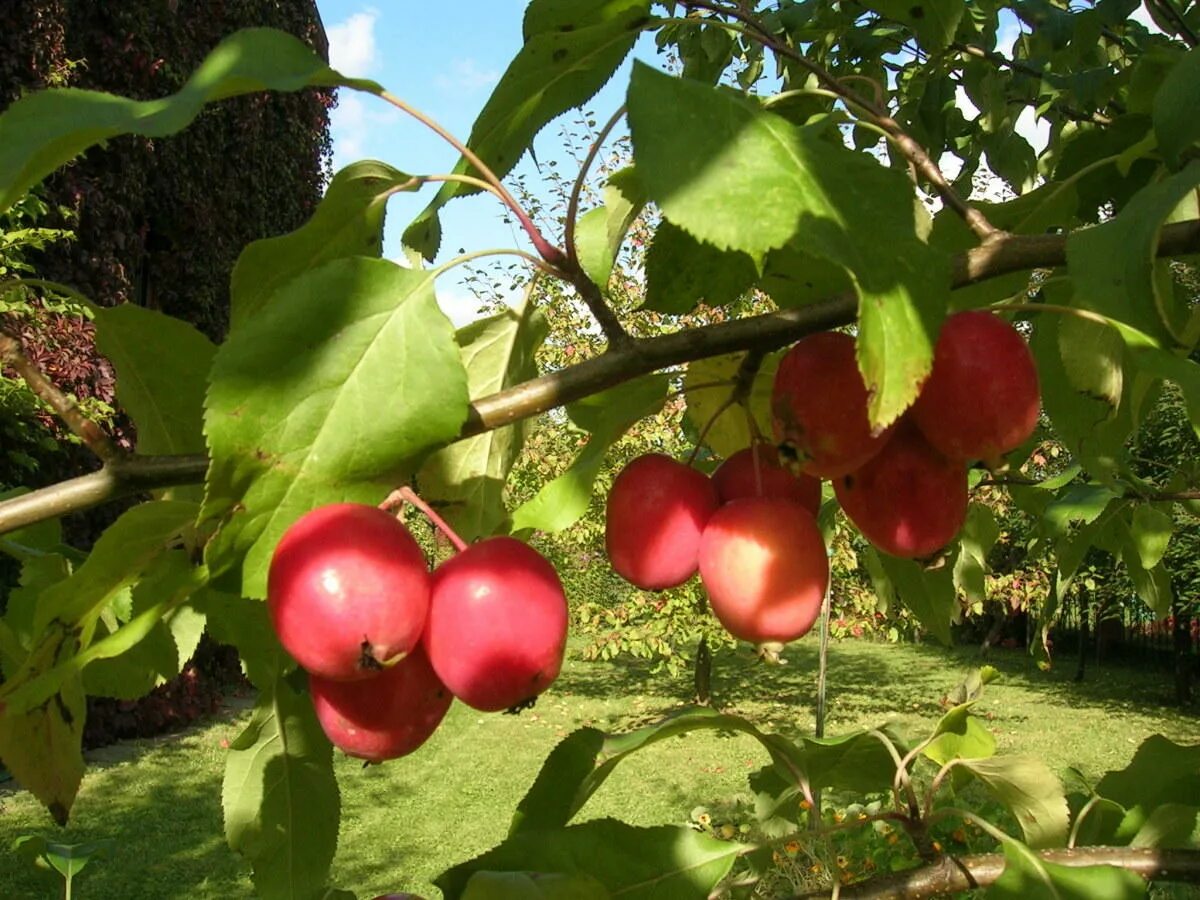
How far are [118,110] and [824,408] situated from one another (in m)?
0.49

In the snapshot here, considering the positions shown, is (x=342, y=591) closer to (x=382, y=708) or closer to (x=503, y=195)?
(x=382, y=708)

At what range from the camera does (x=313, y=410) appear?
666 millimetres

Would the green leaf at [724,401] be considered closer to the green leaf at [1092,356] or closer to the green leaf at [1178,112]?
the green leaf at [1092,356]

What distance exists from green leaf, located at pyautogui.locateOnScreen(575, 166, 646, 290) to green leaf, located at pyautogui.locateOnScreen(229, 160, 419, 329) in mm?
203

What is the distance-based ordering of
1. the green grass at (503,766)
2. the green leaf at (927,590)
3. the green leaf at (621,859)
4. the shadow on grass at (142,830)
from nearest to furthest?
the green leaf at (621,859) → the green leaf at (927,590) → the shadow on grass at (142,830) → the green grass at (503,766)

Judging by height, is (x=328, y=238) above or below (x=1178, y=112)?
below

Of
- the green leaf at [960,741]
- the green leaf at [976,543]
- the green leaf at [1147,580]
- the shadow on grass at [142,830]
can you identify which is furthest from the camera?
the shadow on grass at [142,830]

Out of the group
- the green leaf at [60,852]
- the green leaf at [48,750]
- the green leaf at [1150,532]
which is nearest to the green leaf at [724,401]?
the green leaf at [48,750]

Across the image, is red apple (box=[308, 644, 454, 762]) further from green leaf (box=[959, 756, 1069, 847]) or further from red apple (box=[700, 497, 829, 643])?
green leaf (box=[959, 756, 1069, 847])

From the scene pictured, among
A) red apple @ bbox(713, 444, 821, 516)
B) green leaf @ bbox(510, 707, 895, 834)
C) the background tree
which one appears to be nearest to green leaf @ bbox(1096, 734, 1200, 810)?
the background tree

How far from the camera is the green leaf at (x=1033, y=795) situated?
3.72 ft

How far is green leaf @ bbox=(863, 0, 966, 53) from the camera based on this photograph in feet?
4.76

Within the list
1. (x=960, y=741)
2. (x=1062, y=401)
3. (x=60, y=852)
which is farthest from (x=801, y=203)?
(x=60, y=852)

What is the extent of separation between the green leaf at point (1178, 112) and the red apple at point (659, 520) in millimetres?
483
